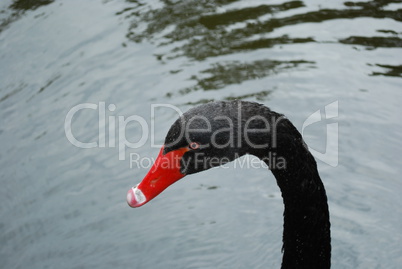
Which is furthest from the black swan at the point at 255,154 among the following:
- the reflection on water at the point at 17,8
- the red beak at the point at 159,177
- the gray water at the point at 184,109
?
the reflection on water at the point at 17,8

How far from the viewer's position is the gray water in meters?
3.36

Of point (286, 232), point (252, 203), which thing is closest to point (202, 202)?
point (252, 203)

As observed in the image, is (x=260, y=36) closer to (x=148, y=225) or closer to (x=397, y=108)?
(x=397, y=108)

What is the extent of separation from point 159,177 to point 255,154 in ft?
1.31

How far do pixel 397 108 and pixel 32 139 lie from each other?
2.54m

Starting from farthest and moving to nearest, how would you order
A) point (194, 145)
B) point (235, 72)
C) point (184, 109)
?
1. point (235, 72)
2. point (184, 109)
3. point (194, 145)

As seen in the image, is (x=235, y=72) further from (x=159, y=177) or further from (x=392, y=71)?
(x=159, y=177)

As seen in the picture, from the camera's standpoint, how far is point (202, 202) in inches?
140

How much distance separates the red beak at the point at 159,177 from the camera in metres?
2.36

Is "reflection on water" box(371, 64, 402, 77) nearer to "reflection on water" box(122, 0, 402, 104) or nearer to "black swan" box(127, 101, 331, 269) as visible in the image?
"reflection on water" box(122, 0, 402, 104)

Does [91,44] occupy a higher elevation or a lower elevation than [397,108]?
higher

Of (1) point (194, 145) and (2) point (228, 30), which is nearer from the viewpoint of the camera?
(1) point (194, 145)

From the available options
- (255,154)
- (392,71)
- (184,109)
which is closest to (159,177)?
(255,154)

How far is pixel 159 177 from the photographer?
2408 millimetres
